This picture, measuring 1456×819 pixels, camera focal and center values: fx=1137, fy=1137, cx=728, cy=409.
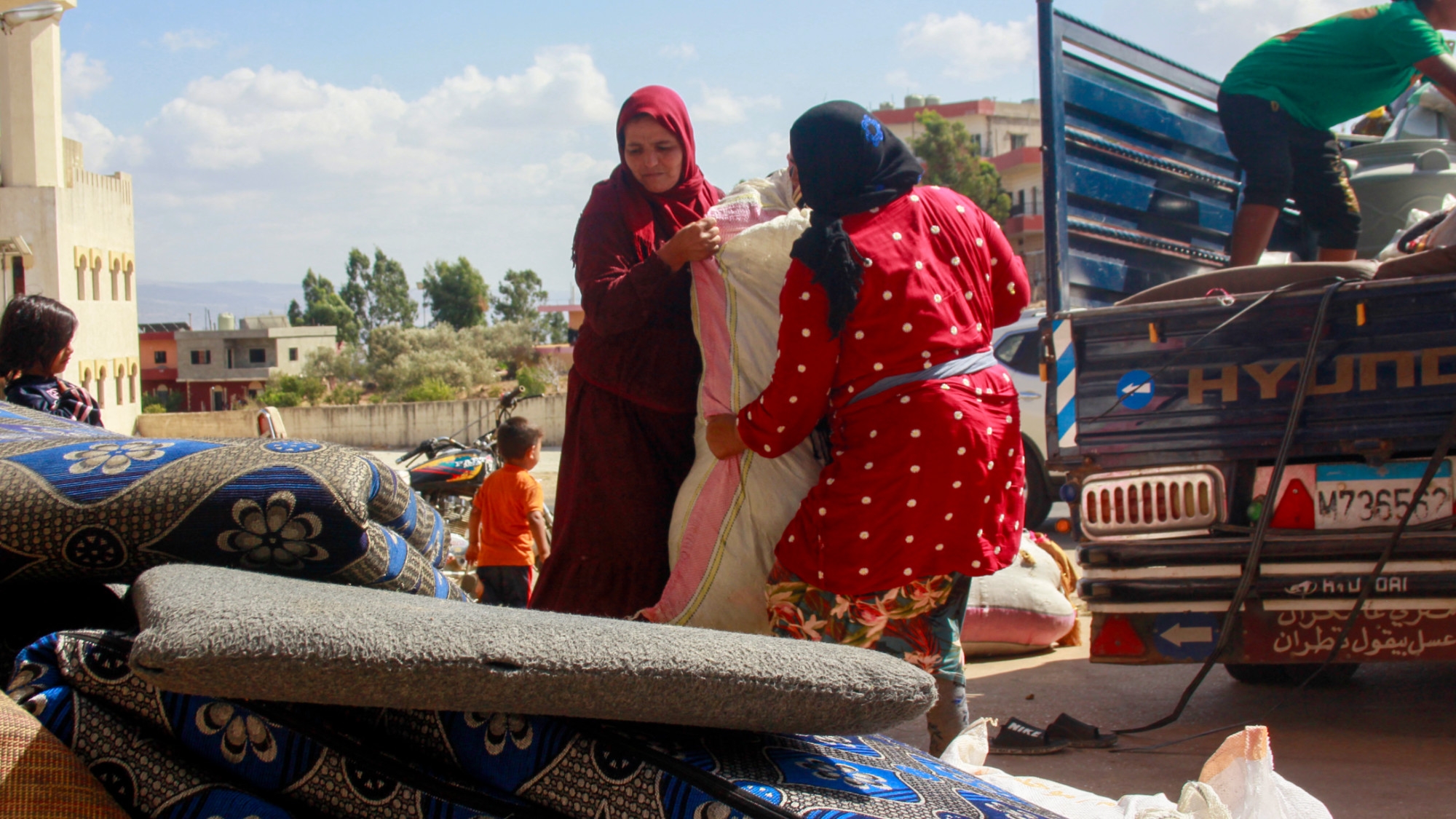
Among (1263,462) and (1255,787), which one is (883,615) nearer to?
(1255,787)

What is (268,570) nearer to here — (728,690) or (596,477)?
(728,690)

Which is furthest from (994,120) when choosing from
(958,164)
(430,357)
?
(430,357)

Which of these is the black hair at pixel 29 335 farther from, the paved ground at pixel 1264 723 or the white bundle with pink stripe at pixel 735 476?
the paved ground at pixel 1264 723

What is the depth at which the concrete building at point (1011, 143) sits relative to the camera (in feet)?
142

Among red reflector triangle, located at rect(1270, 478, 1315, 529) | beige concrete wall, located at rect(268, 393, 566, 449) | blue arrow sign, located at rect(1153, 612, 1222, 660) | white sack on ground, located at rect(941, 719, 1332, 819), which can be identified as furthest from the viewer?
beige concrete wall, located at rect(268, 393, 566, 449)

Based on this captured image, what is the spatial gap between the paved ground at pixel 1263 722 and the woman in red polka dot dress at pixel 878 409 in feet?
4.11

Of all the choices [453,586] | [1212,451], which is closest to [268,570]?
[453,586]

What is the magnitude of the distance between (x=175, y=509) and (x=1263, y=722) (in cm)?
A: 362

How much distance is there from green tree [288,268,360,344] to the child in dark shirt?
7751 centimetres

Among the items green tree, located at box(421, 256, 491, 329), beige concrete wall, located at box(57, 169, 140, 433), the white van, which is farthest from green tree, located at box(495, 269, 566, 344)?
the white van

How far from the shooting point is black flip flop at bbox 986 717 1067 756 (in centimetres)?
346

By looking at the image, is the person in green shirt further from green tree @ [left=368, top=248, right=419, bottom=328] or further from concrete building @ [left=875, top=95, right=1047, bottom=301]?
green tree @ [left=368, top=248, right=419, bottom=328]

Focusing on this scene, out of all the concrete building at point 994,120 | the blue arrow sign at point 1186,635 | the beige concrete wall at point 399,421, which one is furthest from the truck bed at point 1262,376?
the concrete building at point 994,120

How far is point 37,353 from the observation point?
9.77 feet
